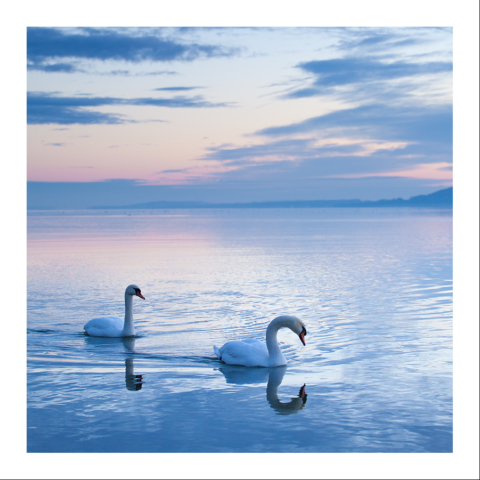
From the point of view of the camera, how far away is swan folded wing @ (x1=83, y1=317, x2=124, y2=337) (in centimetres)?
1187

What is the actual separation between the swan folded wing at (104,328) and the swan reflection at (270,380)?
9.82ft

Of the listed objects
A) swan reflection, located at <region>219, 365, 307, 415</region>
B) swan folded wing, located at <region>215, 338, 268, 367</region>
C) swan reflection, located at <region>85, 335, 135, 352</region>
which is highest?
swan reflection, located at <region>85, 335, 135, 352</region>

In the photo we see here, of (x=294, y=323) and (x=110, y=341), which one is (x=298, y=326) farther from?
(x=110, y=341)

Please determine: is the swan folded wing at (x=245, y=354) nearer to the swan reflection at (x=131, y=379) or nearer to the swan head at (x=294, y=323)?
the swan head at (x=294, y=323)

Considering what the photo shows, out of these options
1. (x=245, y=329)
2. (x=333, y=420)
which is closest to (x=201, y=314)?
(x=245, y=329)

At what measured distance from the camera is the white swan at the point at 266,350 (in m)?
9.56

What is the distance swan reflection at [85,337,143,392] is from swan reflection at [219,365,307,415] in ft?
4.36

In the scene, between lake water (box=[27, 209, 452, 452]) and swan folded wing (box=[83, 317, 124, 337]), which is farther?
swan folded wing (box=[83, 317, 124, 337])

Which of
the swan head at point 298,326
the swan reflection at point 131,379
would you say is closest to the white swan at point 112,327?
the swan reflection at point 131,379

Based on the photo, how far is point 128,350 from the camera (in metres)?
11.0

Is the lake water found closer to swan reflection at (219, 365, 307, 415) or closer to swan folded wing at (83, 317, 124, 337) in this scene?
swan reflection at (219, 365, 307, 415)

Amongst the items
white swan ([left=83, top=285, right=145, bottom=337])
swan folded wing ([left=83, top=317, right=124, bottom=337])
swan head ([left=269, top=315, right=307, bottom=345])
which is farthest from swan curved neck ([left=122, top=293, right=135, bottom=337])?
swan head ([left=269, top=315, right=307, bottom=345])

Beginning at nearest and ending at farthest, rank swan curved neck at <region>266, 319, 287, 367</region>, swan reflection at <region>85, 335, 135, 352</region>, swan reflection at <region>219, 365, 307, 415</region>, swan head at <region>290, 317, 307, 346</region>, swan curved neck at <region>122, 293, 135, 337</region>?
swan reflection at <region>219, 365, 307, 415</region> < swan head at <region>290, 317, 307, 346</region> < swan curved neck at <region>266, 319, 287, 367</region> < swan reflection at <region>85, 335, 135, 352</region> < swan curved neck at <region>122, 293, 135, 337</region>
